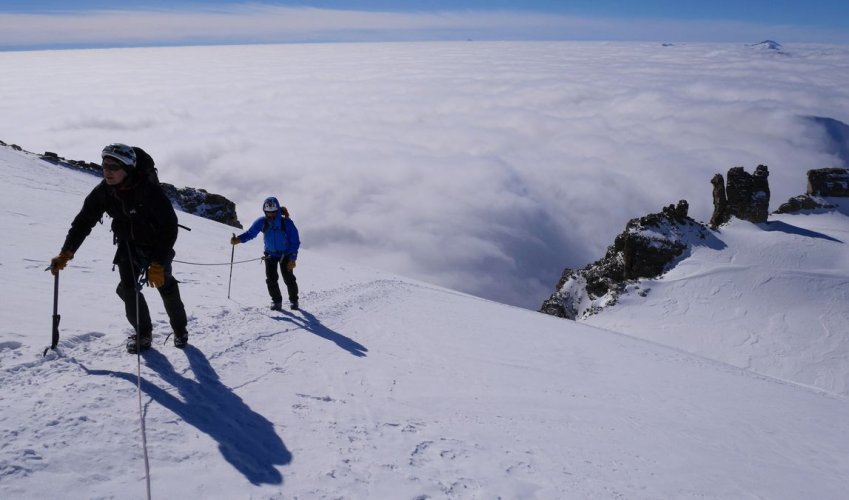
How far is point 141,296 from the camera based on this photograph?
21.8ft

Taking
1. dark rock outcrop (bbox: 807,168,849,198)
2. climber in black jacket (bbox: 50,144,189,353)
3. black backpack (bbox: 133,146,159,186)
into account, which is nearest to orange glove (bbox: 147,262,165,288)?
climber in black jacket (bbox: 50,144,189,353)

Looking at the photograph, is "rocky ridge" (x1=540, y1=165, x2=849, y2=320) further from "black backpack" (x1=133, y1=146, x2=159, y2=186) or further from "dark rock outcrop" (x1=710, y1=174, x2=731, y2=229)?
"black backpack" (x1=133, y1=146, x2=159, y2=186)

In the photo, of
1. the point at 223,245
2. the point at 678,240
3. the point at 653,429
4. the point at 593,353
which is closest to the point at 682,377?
the point at 593,353

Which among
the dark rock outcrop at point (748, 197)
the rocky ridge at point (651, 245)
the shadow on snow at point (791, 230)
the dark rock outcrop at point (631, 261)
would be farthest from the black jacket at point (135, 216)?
the shadow on snow at point (791, 230)

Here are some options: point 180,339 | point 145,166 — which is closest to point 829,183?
point 180,339

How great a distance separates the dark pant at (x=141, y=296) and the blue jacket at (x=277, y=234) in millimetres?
3618

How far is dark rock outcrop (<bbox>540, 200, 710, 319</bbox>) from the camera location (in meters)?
53.4

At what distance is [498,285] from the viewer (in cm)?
18412

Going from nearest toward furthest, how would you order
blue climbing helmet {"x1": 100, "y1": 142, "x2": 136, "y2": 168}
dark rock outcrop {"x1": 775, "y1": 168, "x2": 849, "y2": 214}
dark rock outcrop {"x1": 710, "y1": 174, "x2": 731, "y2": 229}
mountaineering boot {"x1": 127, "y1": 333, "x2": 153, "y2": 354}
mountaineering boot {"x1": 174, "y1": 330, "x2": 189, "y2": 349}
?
blue climbing helmet {"x1": 100, "y1": 142, "x2": 136, "y2": 168} → mountaineering boot {"x1": 127, "y1": 333, "x2": 153, "y2": 354} → mountaineering boot {"x1": 174, "y1": 330, "x2": 189, "y2": 349} → dark rock outcrop {"x1": 710, "y1": 174, "x2": 731, "y2": 229} → dark rock outcrop {"x1": 775, "y1": 168, "x2": 849, "y2": 214}

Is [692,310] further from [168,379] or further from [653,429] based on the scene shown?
[168,379]

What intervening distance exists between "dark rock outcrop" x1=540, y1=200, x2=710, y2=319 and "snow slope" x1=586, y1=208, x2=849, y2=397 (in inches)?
66.7

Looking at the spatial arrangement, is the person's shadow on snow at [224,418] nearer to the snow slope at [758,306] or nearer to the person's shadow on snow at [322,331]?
the person's shadow on snow at [322,331]

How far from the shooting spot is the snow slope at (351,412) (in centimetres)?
451

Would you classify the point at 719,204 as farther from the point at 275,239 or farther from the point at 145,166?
the point at 145,166
